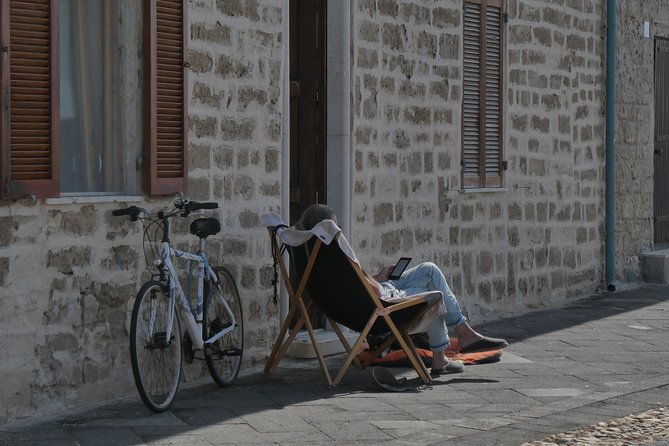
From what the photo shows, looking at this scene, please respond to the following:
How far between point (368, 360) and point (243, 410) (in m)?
1.42

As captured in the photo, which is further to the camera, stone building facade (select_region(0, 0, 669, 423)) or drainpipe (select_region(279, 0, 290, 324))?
drainpipe (select_region(279, 0, 290, 324))

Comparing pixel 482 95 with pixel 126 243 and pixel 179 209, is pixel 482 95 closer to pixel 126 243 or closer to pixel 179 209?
pixel 179 209

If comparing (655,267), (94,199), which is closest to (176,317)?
(94,199)

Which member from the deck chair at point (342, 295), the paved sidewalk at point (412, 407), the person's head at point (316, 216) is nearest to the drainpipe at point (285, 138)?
the paved sidewalk at point (412, 407)

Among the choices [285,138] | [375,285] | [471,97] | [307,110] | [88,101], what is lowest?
[375,285]

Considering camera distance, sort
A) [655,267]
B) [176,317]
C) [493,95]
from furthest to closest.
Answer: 1. [655,267]
2. [493,95]
3. [176,317]

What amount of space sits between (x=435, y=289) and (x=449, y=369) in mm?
518

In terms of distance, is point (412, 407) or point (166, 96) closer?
point (412, 407)

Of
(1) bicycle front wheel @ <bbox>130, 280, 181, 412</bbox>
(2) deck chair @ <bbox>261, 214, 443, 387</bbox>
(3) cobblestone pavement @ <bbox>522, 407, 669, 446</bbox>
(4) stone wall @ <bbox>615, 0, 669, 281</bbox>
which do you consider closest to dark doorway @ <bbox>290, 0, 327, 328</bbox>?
(2) deck chair @ <bbox>261, 214, 443, 387</bbox>

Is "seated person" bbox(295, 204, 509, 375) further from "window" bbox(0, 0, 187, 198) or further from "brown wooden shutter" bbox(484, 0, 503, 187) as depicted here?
"brown wooden shutter" bbox(484, 0, 503, 187)

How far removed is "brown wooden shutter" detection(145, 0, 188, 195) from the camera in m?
8.05

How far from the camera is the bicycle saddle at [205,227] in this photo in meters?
8.07

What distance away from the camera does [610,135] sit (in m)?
14.4

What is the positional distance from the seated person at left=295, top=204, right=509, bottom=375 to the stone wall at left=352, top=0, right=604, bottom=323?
1.17m
